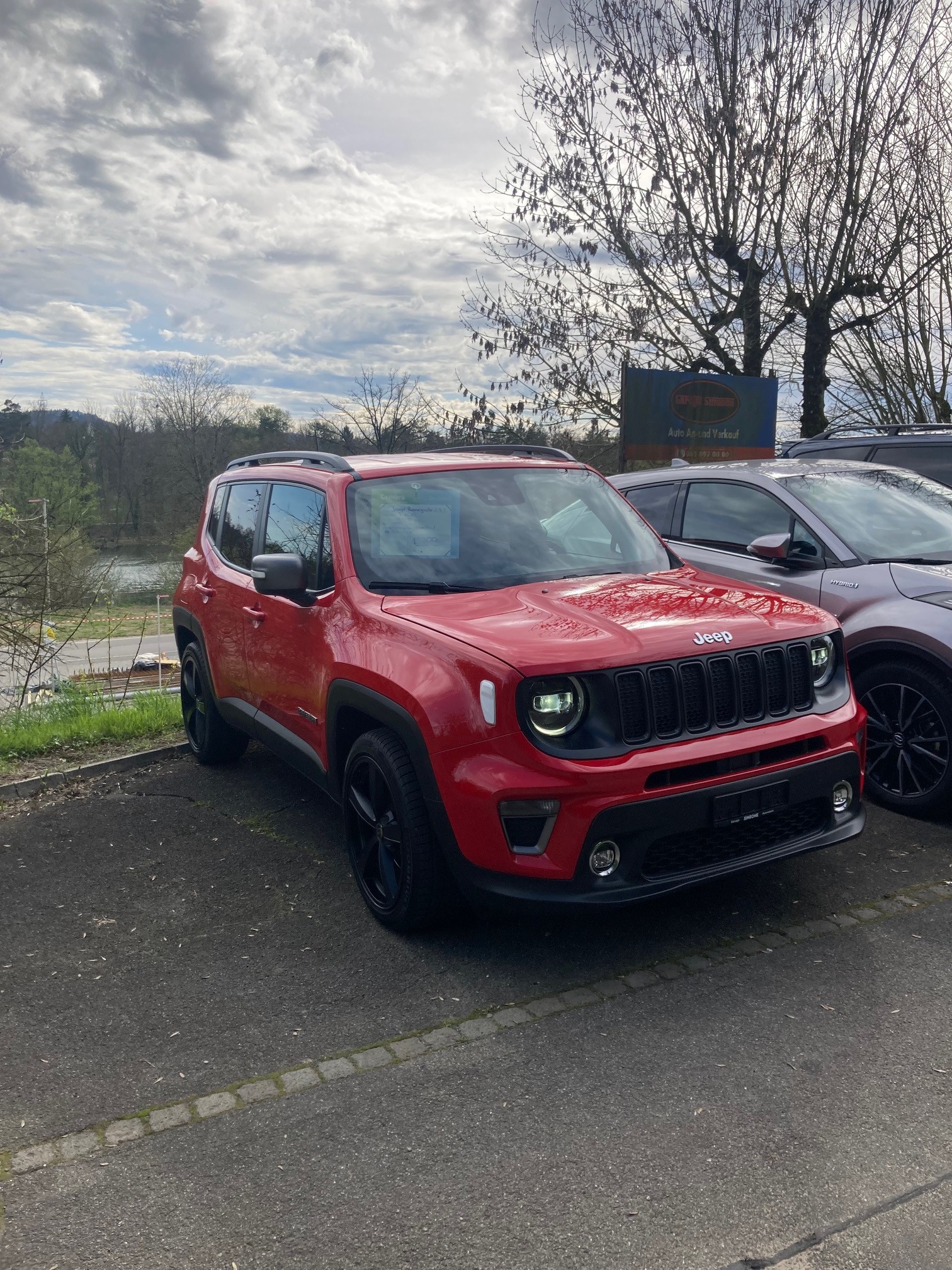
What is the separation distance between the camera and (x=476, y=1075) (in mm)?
3090

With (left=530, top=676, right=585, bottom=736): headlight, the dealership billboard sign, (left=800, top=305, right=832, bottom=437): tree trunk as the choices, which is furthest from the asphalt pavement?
(left=800, top=305, right=832, bottom=437): tree trunk

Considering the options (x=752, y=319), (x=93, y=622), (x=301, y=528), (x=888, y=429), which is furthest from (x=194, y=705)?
(x=752, y=319)

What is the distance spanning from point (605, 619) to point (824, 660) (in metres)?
1.00

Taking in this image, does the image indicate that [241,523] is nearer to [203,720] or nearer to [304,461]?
[304,461]

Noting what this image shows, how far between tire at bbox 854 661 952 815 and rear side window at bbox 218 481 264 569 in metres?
3.35

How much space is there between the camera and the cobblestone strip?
111 inches

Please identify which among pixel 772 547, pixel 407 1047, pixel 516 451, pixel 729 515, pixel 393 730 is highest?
pixel 516 451

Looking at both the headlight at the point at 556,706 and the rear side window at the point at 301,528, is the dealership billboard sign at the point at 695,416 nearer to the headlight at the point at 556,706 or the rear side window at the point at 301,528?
the rear side window at the point at 301,528

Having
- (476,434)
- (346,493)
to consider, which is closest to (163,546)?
(476,434)

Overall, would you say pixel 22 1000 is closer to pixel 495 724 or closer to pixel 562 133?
pixel 495 724

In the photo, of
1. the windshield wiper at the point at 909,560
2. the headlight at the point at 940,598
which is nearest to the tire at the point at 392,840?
the headlight at the point at 940,598

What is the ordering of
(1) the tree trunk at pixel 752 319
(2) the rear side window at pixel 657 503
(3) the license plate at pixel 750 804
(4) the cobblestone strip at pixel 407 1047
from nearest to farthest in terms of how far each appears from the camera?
(4) the cobblestone strip at pixel 407 1047, (3) the license plate at pixel 750 804, (2) the rear side window at pixel 657 503, (1) the tree trunk at pixel 752 319

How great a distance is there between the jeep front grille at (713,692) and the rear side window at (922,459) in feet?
14.6

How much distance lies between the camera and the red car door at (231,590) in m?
5.56
